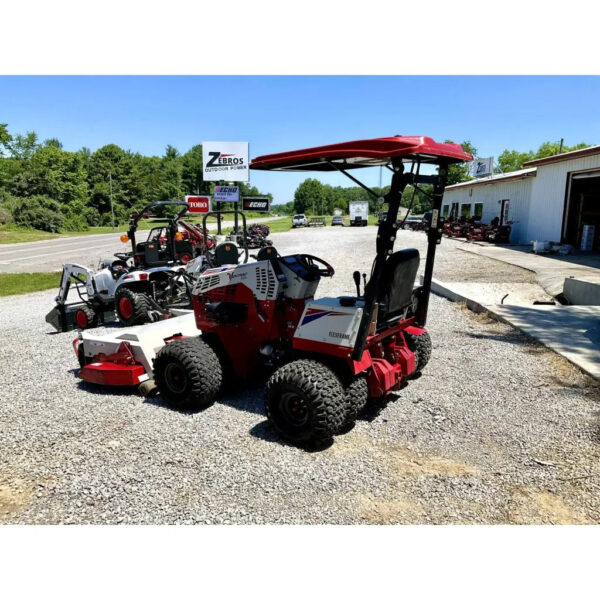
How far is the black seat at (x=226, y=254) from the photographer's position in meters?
5.70

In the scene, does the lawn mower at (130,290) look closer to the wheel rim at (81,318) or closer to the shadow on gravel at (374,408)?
the wheel rim at (81,318)

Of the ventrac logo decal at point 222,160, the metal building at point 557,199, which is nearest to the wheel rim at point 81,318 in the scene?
the metal building at point 557,199

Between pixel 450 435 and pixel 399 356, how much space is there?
80 centimetres

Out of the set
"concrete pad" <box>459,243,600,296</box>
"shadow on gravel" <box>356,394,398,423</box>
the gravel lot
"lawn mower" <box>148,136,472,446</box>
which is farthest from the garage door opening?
"shadow on gravel" <box>356,394,398,423</box>

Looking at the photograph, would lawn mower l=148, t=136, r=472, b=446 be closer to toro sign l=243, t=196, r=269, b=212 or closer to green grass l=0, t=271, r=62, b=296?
green grass l=0, t=271, r=62, b=296

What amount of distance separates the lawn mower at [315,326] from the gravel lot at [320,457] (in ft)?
0.98

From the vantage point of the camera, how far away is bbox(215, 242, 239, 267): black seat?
570 centimetres

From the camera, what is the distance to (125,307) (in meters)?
7.79

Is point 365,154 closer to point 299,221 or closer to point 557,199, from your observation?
point 557,199

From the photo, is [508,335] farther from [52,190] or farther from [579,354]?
[52,190]

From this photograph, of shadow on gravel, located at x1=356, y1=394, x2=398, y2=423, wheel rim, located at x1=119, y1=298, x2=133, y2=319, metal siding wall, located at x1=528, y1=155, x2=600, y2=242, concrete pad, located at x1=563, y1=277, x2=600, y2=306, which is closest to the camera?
shadow on gravel, located at x1=356, y1=394, x2=398, y2=423

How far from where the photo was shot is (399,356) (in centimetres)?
430

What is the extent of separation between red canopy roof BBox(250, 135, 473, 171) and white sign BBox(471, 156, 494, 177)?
31.5m

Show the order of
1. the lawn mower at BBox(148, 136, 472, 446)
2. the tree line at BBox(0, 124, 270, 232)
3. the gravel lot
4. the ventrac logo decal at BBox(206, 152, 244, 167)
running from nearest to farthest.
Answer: the gravel lot, the lawn mower at BBox(148, 136, 472, 446), the ventrac logo decal at BBox(206, 152, 244, 167), the tree line at BBox(0, 124, 270, 232)
